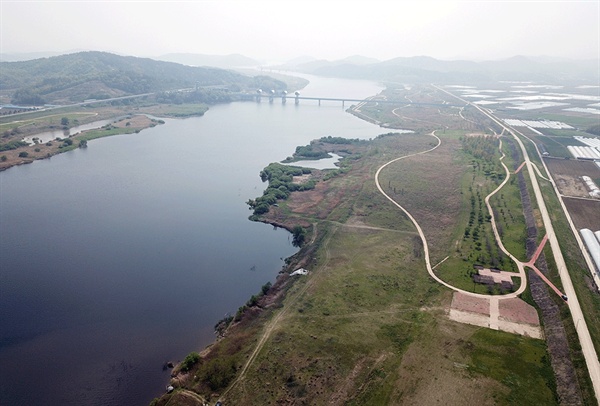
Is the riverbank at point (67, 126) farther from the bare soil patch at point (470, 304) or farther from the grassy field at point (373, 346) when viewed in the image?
the bare soil patch at point (470, 304)

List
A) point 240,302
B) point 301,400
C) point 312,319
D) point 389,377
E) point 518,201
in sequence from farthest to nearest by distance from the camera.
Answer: point 518,201
point 240,302
point 312,319
point 389,377
point 301,400

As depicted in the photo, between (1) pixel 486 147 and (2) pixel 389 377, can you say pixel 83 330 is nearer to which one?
(2) pixel 389 377

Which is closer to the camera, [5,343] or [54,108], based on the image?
[5,343]

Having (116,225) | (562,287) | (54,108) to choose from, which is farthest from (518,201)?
(54,108)

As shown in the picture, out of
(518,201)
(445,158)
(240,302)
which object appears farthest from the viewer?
(445,158)

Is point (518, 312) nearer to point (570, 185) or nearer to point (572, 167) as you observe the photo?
point (570, 185)

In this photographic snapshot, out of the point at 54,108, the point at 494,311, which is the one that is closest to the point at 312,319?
the point at 494,311

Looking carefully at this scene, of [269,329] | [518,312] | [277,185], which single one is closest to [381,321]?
[269,329]

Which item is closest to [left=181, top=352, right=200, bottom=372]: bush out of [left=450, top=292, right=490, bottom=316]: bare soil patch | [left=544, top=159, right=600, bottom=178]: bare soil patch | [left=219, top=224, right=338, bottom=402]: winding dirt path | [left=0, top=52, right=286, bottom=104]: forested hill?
[left=219, top=224, right=338, bottom=402]: winding dirt path

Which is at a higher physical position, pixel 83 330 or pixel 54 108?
pixel 54 108
